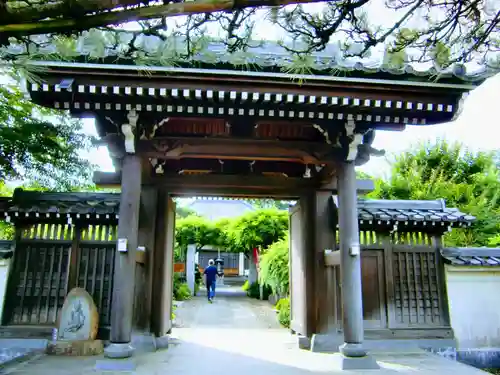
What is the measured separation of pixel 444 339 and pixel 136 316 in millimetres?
5320

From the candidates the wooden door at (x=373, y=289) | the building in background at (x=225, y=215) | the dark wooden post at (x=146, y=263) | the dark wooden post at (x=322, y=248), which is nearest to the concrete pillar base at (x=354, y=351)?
the dark wooden post at (x=322, y=248)

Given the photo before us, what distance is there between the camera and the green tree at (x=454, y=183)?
1295 centimetres

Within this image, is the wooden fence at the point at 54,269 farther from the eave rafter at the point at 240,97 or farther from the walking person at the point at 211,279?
the walking person at the point at 211,279

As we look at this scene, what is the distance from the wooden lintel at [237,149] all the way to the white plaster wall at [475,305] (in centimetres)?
369

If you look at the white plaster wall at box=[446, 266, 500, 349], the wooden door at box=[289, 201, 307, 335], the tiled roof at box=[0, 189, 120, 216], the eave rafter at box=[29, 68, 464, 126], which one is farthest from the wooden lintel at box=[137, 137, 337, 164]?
the white plaster wall at box=[446, 266, 500, 349]

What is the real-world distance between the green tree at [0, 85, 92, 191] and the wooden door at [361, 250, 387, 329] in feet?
20.5

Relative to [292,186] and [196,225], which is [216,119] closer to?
[292,186]

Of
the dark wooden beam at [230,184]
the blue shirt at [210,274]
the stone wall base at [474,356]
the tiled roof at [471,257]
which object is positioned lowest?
the stone wall base at [474,356]

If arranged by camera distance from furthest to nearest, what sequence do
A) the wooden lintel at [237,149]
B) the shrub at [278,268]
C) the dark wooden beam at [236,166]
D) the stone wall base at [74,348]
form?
the shrub at [278,268] → the dark wooden beam at [236,166] → the stone wall base at [74,348] → the wooden lintel at [237,149]

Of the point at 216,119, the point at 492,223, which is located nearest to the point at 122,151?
the point at 216,119

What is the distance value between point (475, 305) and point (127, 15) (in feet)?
24.8

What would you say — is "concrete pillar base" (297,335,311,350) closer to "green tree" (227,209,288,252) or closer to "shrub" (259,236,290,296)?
"shrub" (259,236,290,296)

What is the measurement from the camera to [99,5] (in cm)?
225

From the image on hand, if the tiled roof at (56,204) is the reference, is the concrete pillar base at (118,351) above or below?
below
